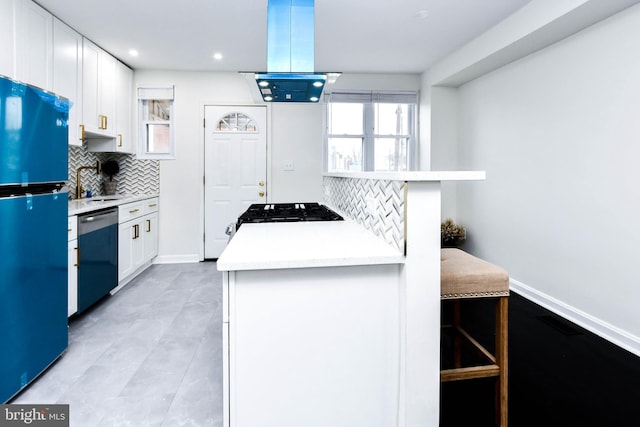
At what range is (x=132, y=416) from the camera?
1.67 metres

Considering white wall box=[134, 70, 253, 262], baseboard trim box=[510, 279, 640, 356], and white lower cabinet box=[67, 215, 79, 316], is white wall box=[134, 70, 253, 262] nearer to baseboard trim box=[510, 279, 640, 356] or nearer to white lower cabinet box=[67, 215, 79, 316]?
white lower cabinet box=[67, 215, 79, 316]

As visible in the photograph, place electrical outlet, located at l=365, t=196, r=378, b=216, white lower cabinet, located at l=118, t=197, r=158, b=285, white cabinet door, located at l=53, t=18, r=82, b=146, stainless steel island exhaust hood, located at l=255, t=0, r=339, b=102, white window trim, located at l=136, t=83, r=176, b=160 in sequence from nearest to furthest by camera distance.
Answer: electrical outlet, located at l=365, t=196, r=378, b=216 < stainless steel island exhaust hood, located at l=255, t=0, r=339, b=102 < white cabinet door, located at l=53, t=18, r=82, b=146 < white lower cabinet, located at l=118, t=197, r=158, b=285 < white window trim, located at l=136, t=83, r=176, b=160

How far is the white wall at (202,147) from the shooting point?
450 centimetres

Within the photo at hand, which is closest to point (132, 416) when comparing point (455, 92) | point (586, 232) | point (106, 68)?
point (586, 232)

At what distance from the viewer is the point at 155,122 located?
448 centimetres

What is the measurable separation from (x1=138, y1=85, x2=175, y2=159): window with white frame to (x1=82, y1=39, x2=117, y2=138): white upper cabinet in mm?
530

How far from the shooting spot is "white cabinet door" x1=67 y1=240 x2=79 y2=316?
261cm

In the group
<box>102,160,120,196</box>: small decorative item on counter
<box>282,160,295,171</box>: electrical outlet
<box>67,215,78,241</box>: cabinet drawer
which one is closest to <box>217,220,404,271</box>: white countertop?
<box>67,215,78,241</box>: cabinet drawer

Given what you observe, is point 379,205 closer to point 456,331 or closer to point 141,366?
point 456,331

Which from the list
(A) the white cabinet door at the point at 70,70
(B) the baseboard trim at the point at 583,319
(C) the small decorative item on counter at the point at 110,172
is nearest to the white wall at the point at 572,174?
(B) the baseboard trim at the point at 583,319

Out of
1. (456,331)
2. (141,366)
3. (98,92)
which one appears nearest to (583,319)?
(456,331)

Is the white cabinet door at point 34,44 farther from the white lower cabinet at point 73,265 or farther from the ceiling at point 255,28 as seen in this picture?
the white lower cabinet at point 73,265

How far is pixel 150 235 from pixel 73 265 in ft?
5.38

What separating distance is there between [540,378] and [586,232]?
4.39 ft
